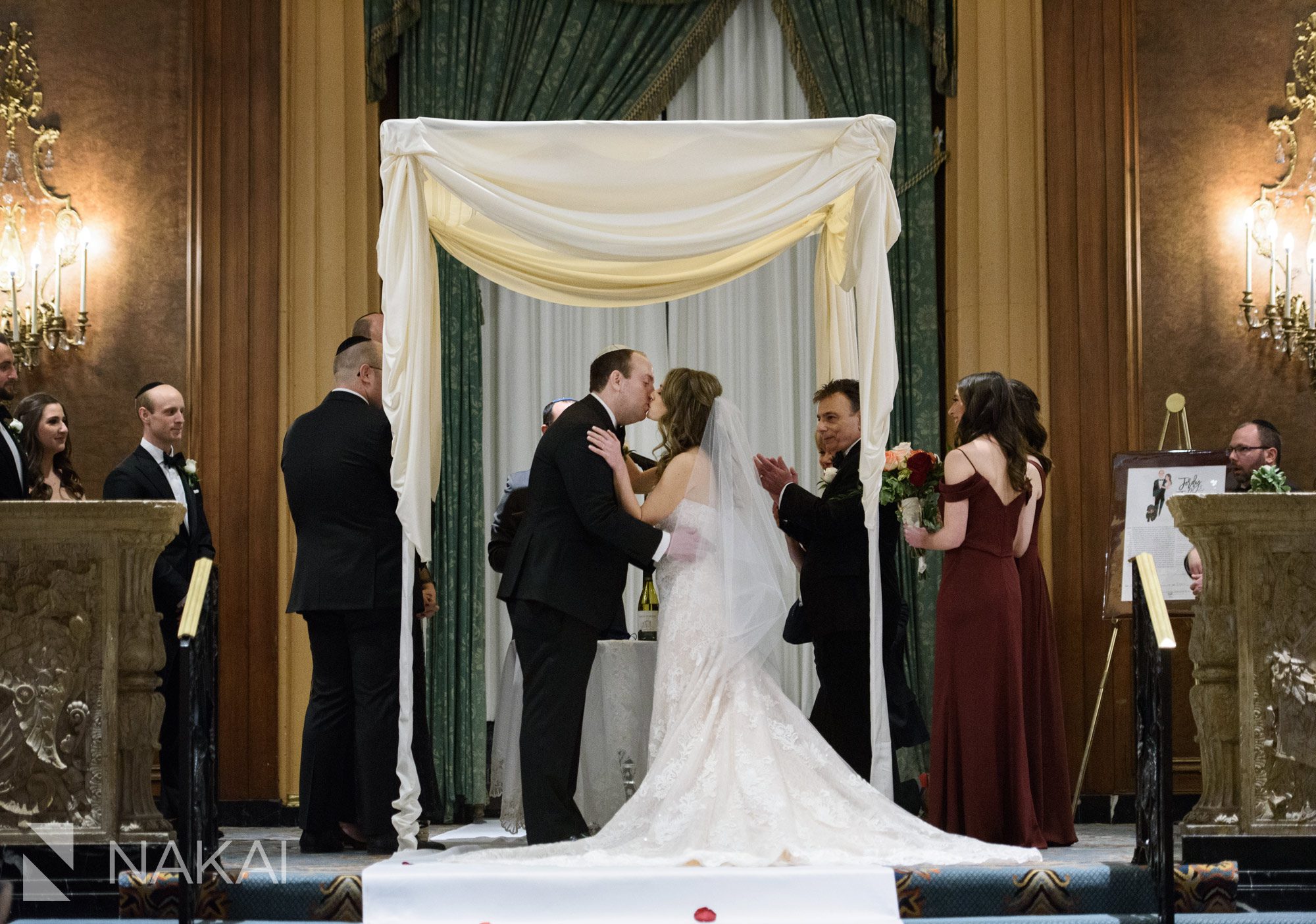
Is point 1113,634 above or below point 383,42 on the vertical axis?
below

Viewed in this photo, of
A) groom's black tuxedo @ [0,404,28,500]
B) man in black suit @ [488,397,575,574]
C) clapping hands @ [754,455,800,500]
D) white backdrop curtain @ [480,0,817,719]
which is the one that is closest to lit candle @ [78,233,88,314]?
groom's black tuxedo @ [0,404,28,500]

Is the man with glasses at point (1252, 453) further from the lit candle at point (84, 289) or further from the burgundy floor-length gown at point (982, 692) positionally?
the lit candle at point (84, 289)

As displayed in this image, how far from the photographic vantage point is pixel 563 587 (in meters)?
5.46

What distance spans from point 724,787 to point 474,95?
156 inches

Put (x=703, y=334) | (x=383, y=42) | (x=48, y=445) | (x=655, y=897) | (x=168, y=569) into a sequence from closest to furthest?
A: (x=655, y=897), (x=168, y=569), (x=48, y=445), (x=383, y=42), (x=703, y=334)

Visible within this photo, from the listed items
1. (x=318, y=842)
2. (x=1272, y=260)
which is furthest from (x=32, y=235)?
(x=1272, y=260)

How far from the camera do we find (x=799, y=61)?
25.4 ft

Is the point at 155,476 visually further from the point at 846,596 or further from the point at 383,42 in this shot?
the point at 846,596

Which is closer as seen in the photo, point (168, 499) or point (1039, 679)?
point (1039, 679)

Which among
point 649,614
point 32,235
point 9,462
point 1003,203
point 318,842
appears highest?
point 1003,203

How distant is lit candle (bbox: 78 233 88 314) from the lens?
7285 millimetres

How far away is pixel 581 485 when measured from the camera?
5500 millimetres

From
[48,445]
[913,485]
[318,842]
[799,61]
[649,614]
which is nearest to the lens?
[913,485]

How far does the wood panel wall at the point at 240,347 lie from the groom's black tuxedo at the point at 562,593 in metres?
2.09
